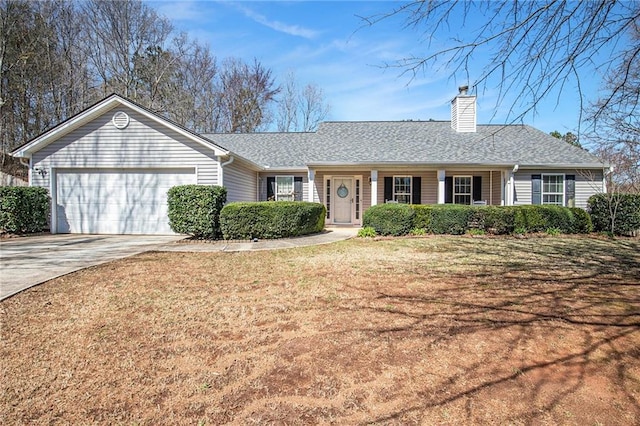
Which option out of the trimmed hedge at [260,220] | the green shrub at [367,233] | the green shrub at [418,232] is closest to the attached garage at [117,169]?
the trimmed hedge at [260,220]

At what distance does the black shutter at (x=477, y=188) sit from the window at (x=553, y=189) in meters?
2.48

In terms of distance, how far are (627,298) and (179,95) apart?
28.2 metres

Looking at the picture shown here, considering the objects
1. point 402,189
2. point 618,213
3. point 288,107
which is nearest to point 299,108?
point 288,107

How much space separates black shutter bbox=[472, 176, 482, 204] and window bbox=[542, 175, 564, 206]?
2478 mm

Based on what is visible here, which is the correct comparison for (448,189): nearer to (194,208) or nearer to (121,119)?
(194,208)

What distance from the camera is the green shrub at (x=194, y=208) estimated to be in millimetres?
9391

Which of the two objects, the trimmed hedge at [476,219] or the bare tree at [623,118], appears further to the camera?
the trimmed hedge at [476,219]

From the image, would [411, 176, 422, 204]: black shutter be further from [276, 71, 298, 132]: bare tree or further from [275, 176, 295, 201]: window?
[276, 71, 298, 132]: bare tree

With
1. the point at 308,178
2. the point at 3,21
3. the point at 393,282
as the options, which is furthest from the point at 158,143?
the point at 3,21

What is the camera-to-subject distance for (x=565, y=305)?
3918 mm

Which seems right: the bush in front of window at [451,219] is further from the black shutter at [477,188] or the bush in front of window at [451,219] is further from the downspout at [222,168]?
the downspout at [222,168]

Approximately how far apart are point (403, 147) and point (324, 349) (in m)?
13.5

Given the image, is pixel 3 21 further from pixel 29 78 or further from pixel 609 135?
pixel 609 135

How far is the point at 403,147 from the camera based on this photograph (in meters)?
15.1
